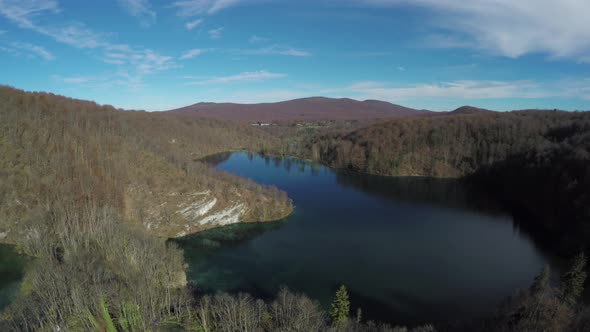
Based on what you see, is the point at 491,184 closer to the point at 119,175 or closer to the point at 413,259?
the point at 413,259

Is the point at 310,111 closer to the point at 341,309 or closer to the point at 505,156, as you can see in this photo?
the point at 505,156

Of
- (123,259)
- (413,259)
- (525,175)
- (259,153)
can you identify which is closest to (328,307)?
(413,259)

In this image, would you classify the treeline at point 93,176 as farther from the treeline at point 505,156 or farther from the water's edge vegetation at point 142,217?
the treeline at point 505,156

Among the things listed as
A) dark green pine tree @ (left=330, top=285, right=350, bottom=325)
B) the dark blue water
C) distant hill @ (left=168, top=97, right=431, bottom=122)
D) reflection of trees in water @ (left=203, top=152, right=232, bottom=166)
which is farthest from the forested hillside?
distant hill @ (left=168, top=97, right=431, bottom=122)

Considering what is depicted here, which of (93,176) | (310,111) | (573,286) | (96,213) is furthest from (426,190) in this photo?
(310,111)

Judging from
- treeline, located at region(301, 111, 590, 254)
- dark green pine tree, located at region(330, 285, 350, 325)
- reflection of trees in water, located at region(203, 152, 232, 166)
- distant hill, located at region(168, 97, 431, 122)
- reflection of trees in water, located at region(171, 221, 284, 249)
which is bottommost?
reflection of trees in water, located at region(171, 221, 284, 249)

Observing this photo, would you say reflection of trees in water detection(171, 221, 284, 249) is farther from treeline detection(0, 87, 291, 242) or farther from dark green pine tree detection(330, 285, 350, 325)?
dark green pine tree detection(330, 285, 350, 325)

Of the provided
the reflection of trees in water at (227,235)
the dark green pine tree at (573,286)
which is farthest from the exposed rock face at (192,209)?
the dark green pine tree at (573,286)
